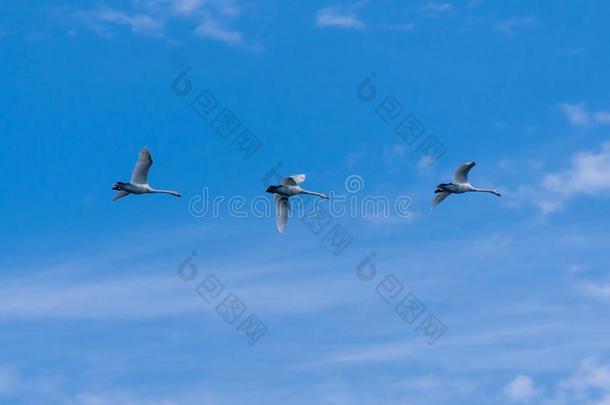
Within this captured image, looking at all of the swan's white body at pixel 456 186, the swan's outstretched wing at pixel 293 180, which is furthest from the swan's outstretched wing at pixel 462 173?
the swan's outstretched wing at pixel 293 180

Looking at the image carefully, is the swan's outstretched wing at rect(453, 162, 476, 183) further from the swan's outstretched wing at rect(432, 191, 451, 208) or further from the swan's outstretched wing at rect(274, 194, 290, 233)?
the swan's outstretched wing at rect(274, 194, 290, 233)

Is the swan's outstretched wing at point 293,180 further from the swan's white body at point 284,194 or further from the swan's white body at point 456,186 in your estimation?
the swan's white body at point 456,186

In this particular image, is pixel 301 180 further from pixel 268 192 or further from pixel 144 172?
pixel 144 172

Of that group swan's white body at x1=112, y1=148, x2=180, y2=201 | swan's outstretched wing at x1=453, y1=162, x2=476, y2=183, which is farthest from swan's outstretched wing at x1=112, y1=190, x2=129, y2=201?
swan's outstretched wing at x1=453, y1=162, x2=476, y2=183

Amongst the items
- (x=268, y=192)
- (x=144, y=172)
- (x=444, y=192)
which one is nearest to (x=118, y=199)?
(x=144, y=172)

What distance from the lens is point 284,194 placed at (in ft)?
441

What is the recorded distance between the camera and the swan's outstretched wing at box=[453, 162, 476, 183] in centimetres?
13210

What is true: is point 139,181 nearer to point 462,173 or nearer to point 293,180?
point 293,180

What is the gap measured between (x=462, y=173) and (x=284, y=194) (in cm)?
1398

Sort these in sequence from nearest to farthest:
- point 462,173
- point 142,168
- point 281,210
Result: point 142,168
point 462,173
point 281,210

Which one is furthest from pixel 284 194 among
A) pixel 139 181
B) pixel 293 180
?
pixel 139 181

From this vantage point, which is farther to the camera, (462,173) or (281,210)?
(281,210)

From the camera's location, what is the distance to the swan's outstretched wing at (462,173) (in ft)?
433

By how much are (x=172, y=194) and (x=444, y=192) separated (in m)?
22.1
